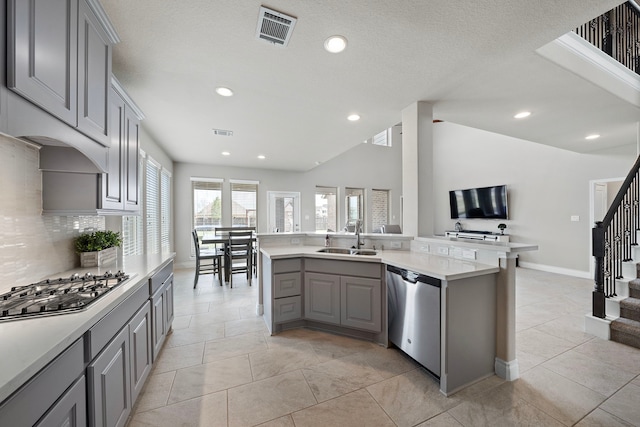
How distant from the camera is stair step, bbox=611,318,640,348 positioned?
240cm

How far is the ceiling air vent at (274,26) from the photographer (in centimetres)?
162

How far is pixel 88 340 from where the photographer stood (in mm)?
1065


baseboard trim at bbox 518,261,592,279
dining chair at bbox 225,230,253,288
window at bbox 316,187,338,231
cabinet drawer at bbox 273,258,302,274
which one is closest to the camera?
cabinet drawer at bbox 273,258,302,274

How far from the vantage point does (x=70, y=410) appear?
3.12 feet

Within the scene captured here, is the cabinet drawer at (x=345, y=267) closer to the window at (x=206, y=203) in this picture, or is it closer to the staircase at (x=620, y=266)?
the staircase at (x=620, y=266)

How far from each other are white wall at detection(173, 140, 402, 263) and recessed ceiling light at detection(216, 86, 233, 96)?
4.10 m

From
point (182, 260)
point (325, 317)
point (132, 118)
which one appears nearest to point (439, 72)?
point (325, 317)

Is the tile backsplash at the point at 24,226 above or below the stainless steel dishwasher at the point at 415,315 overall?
above

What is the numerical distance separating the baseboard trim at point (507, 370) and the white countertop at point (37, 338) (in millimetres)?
2701

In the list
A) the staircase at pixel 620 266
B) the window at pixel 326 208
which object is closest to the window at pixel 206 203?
the window at pixel 326 208

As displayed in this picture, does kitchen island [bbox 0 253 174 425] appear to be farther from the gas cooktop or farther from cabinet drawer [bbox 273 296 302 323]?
cabinet drawer [bbox 273 296 302 323]

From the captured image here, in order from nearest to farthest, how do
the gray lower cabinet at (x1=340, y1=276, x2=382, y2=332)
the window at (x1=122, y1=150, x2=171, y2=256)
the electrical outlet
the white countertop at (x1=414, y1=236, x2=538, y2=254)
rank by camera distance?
the white countertop at (x1=414, y1=236, x2=538, y2=254) < the electrical outlet < the gray lower cabinet at (x1=340, y1=276, x2=382, y2=332) < the window at (x1=122, y1=150, x2=171, y2=256)

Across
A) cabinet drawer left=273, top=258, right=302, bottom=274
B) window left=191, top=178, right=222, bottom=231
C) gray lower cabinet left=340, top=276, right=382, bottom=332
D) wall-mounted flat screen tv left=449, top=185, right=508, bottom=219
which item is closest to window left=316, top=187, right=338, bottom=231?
window left=191, top=178, right=222, bottom=231

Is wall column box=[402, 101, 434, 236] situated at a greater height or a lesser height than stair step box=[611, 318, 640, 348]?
greater
